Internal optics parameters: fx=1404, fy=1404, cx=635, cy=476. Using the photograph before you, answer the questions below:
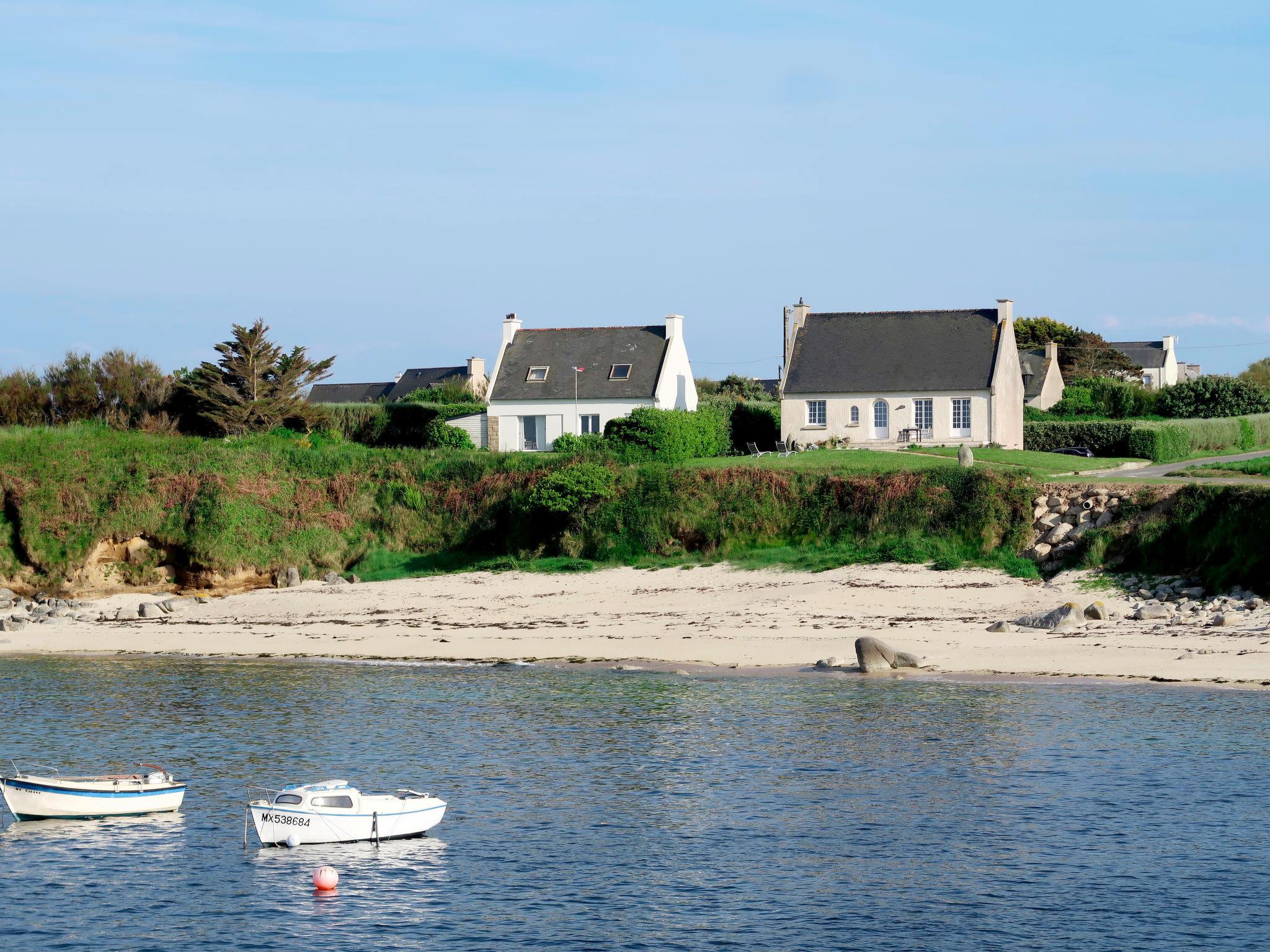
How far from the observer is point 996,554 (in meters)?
37.6

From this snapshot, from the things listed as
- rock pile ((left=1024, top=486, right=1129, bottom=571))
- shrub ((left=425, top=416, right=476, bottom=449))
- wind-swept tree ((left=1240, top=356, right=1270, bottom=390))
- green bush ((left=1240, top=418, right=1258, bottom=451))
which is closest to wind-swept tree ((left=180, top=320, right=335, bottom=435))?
shrub ((left=425, top=416, right=476, bottom=449))

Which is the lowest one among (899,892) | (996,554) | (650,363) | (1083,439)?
(899,892)

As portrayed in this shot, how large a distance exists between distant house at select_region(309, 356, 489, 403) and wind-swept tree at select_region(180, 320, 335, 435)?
4980cm

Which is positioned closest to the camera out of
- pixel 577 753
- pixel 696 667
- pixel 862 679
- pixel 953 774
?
pixel 953 774

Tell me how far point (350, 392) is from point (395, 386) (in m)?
5.53

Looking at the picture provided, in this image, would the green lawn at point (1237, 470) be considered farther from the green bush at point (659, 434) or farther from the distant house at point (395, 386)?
the distant house at point (395, 386)

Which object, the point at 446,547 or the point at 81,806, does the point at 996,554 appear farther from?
the point at 81,806

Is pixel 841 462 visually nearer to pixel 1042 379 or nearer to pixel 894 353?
pixel 894 353

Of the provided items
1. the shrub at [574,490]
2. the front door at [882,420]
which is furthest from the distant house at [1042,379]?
the shrub at [574,490]

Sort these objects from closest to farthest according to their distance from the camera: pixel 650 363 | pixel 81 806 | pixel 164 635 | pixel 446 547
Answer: pixel 81 806 < pixel 164 635 < pixel 446 547 < pixel 650 363

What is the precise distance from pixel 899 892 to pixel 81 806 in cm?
1113

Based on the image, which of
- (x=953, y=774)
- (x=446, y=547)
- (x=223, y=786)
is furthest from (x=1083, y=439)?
(x=223, y=786)

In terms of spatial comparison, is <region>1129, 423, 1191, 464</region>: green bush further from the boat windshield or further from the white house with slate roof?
the boat windshield

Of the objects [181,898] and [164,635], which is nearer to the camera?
[181,898]
